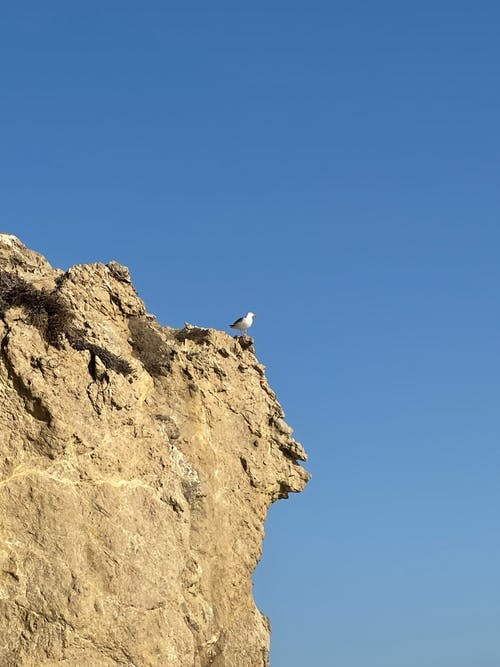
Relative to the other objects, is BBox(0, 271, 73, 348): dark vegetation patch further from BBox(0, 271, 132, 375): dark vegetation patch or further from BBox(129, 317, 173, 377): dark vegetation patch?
BBox(129, 317, 173, 377): dark vegetation patch

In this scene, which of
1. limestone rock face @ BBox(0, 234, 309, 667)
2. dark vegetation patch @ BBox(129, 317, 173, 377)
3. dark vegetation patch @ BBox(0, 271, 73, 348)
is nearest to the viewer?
limestone rock face @ BBox(0, 234, 309, 667)

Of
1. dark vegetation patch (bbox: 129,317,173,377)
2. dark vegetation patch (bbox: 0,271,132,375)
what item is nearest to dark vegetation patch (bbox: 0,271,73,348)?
dark vegetation patch (bbox: 0,271,132,375)

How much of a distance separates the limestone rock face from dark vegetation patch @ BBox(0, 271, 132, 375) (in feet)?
0.08

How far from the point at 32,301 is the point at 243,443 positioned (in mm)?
6004

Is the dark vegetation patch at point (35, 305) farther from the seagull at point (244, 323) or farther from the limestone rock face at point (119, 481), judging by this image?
the seagull at point (244, 323)

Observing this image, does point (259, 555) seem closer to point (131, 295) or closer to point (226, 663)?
point (226, 663)

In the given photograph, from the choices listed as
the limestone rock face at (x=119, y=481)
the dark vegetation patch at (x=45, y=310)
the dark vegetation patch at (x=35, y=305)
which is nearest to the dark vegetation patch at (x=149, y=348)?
the limestone rock face at (x=119, y=481)

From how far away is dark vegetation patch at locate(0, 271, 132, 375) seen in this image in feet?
53.6

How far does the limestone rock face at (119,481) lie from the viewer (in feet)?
48.6

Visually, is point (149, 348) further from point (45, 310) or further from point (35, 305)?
point (35, 305)

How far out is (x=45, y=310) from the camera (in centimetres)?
1659

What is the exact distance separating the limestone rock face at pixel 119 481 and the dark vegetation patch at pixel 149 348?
0.09 feet

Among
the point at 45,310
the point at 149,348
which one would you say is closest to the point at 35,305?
the point at 45,310

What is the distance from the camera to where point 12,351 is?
1564cm
